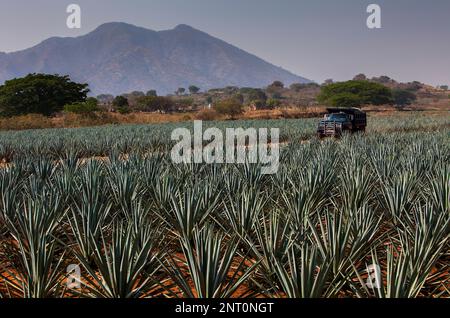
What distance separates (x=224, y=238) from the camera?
4.21 meters

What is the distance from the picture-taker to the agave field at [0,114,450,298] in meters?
2.79

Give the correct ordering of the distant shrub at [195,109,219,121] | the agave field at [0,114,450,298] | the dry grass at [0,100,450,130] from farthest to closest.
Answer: the distant shrub at [195,109,219,121] < the dry grass at [0,100,450,130] < the agave field at [0,114,450,298]

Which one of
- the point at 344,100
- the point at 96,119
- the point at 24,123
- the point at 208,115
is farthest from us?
the point at 344,100

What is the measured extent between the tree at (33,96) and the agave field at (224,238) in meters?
43.8

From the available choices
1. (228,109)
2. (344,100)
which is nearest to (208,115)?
(228,109)

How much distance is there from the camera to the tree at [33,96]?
48.1m

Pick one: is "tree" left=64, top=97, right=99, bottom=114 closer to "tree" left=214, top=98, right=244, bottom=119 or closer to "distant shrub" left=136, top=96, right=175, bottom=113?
"tree" left=214, top=98, right=244, bottom=119

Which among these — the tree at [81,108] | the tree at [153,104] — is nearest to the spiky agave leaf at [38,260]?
the tree at [81,108]

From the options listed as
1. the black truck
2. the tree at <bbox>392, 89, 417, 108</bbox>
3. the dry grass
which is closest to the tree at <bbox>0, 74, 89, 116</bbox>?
the dry grass

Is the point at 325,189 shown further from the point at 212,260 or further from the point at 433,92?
the point at 433,92

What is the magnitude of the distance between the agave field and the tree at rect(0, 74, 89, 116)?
43.8 m

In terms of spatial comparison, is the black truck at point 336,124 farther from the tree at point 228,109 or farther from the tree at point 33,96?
the tree at point 33,96

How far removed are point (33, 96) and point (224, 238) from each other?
48.3 m

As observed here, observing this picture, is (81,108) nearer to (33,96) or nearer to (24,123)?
(33,96)
